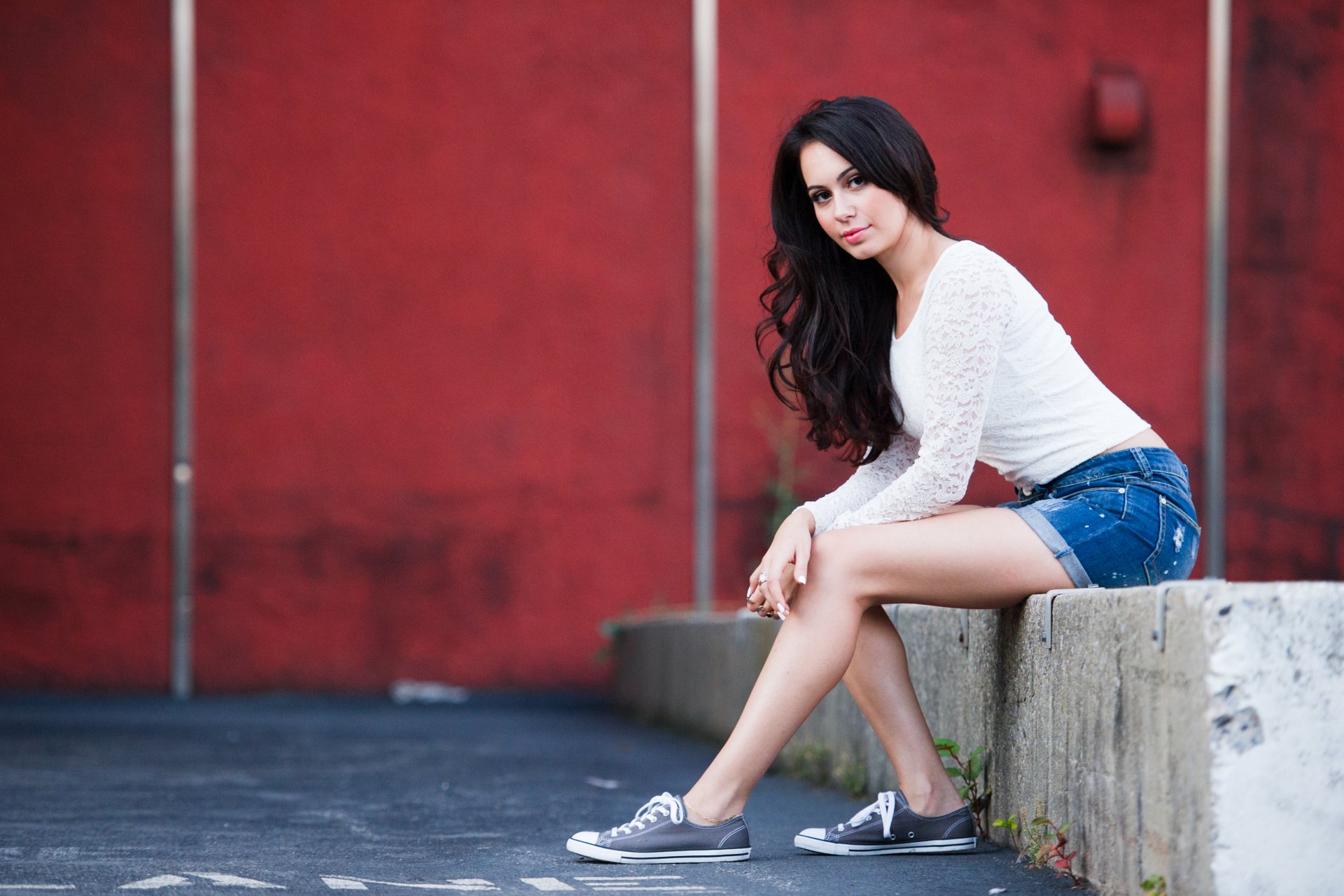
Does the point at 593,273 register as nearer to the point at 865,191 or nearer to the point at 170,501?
the point at 170,501

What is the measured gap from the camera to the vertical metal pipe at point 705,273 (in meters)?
8.06

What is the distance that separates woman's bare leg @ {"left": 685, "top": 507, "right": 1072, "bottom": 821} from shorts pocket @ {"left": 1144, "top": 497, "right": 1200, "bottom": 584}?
0.14 m

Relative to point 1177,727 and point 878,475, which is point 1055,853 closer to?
point 1177,727

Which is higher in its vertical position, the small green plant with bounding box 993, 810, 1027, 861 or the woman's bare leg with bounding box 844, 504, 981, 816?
the woman's bare leg with bounding box 844, 504, 981, 816

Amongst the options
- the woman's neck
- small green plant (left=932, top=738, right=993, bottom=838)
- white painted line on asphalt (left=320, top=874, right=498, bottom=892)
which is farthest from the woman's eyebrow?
white painted line on asphalt (left=320, top=874, right=498, bottom=892)

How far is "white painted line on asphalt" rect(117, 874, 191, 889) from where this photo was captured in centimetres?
235

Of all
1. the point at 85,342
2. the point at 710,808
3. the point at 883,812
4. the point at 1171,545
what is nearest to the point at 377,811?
the point at 710,808

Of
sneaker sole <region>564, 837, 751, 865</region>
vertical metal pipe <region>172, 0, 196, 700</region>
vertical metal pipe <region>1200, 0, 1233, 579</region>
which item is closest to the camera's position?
sneaker sole <region>564, 837, 751, 865</region>

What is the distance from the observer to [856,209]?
269 centimetres

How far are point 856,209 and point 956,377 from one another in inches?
14.9

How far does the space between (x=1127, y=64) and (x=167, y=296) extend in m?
5.08

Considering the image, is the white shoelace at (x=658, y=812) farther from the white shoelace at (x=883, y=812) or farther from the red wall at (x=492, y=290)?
the red wall at (x=492, y=290)

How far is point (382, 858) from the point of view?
8.86 feet

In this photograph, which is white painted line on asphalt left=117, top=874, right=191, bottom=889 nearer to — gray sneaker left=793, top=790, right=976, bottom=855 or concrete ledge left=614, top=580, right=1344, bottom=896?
gray sneaker left=793, top=790, right=976, bottom=855
